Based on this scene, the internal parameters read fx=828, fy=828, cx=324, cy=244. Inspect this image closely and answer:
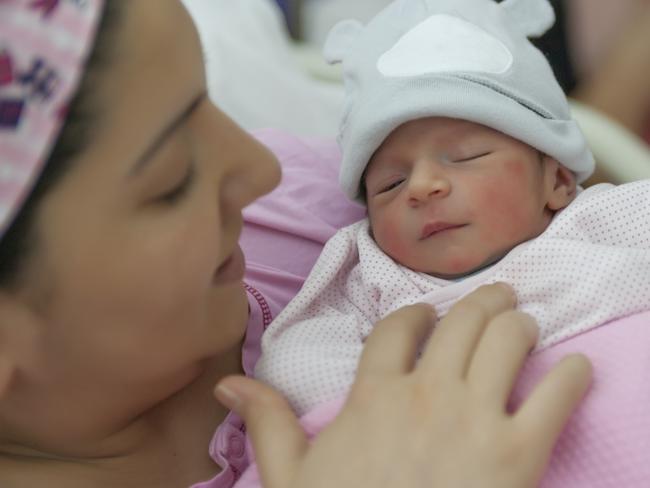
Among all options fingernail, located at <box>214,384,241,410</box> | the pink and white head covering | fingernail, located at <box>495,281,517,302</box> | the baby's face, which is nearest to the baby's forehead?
the baby's face

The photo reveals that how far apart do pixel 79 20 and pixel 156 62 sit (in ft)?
0.24

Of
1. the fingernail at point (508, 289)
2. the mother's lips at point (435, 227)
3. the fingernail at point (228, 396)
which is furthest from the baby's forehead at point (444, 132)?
the fingernail at point (228, 396)

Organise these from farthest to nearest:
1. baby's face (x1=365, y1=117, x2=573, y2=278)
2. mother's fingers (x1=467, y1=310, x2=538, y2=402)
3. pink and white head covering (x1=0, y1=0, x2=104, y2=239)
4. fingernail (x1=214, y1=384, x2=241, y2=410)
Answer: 1. baby's face (x1=365, y1=117, x2=573, y2=278)
2. fingernail (x1=214, y1=384, x2=241, y2=410)
3. mother's fingers (x1=467, y1=310, x2=538, y2=402)
4. pink and white head covering (x1=0, y1=0, x2=104, y2=239)

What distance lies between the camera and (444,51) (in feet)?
3.61

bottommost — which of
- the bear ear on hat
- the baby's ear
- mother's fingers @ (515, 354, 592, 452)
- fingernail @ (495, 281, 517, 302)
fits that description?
fingernail @ (495, 281, 517, 302)

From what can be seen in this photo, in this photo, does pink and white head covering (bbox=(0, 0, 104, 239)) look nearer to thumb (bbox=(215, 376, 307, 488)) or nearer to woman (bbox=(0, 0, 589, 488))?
woman (bbox=(0, 0, 589, 488))

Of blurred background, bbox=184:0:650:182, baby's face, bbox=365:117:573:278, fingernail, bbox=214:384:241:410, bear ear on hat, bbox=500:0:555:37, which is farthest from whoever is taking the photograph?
blurred background, bbox=184:0:650:182

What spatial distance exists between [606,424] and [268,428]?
32cm

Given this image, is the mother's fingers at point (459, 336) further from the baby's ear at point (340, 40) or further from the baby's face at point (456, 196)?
the baby's ear at point (340, 40)

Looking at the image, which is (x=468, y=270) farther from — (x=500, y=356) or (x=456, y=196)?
(x=500, y=356)

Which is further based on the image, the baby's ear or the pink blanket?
the baby's ear

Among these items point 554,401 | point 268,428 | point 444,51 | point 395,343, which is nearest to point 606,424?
point 554,401

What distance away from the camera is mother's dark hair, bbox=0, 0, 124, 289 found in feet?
2.13

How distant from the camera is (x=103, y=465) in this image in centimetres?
90
